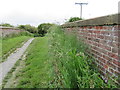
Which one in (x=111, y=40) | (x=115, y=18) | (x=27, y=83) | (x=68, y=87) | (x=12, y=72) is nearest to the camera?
(x=115, y=18)

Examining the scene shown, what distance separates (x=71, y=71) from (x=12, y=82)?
1.74 meters

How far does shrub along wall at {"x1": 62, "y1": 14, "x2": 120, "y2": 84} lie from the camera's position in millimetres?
1902

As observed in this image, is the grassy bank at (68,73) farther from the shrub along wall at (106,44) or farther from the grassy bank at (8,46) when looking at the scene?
the grassy bank at (8,46)

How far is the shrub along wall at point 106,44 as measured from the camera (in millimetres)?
1902

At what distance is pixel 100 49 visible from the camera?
242 centimetres

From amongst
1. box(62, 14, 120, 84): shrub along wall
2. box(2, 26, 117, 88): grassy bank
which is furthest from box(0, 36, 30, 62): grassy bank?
box(62, 14, 120, 84): shrub along wall

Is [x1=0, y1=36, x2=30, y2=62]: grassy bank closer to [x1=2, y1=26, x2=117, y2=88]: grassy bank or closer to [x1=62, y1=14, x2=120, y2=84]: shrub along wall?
[x1=2, y1=26, x2=117, y2=88]: grassy bank

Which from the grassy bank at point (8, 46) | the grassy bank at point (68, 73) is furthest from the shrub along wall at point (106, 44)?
the grassy bank at point (8, 46)

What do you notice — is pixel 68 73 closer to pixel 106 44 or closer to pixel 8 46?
pixel 106 44

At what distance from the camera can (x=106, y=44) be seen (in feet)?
7.18

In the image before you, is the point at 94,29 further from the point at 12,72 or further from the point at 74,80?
the point at 12,72

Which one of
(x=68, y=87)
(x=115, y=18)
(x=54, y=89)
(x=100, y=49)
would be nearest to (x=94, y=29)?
(x=100, y=49)

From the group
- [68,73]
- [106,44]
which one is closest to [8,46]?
[68,73]

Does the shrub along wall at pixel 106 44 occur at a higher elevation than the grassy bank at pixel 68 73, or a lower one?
higher
